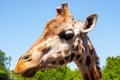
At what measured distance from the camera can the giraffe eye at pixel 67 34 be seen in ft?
21.4

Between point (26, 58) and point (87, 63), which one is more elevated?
point (87, 63)

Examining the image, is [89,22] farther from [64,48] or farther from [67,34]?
[64,48]

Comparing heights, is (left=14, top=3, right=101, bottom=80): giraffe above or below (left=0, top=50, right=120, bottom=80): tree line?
below

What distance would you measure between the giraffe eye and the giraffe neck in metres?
0.27

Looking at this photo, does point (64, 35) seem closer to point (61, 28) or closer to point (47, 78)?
point (61, 28)

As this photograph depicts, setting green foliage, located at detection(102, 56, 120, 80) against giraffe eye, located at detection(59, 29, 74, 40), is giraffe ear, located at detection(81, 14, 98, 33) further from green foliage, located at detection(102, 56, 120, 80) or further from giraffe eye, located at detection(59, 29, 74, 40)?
green foliage, located at detection(102, 56, 120, 80)

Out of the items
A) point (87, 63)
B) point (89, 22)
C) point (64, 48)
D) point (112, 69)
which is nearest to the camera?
point (64, 48)

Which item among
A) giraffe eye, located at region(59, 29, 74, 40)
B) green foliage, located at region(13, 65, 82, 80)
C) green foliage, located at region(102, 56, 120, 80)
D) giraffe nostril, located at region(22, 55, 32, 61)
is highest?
green foliage, located at region(13, 65, 82, 80)

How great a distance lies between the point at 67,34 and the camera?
6543 millimetres

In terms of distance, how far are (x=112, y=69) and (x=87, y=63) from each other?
85.4 feet

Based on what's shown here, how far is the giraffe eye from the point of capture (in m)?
6.53

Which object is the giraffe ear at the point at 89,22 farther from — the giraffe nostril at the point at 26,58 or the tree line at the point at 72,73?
the tree line at the point at 72,73

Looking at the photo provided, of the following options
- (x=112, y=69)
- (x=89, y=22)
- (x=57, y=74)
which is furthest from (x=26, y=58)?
(x=57, y=74)

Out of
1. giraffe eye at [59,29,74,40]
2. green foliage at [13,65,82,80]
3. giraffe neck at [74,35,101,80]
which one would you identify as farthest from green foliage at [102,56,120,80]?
giraffe eye at [59,29,74,40]
